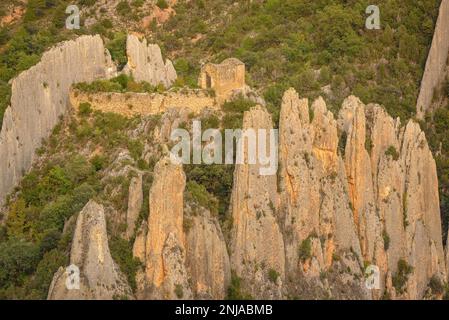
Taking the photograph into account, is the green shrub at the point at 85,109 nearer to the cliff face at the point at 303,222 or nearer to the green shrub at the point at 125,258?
the cliff face at the point at 303,222

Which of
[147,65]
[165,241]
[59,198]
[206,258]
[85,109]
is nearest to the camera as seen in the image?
[165,241]

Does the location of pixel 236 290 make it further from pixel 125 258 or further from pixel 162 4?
pixel 162 4

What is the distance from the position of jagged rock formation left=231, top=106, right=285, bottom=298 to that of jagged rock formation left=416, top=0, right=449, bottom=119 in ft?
83.3

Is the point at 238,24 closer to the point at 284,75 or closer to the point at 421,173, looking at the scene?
the point at 284,75

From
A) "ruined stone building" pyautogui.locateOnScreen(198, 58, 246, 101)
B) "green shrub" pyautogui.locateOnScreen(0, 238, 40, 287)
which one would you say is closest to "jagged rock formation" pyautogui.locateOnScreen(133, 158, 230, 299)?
"green shrub" pyautogui.locateOnScreen(0, 238, 40, 287)

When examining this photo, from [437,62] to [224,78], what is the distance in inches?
970

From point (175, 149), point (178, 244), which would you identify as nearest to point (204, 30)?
point (175, 149)

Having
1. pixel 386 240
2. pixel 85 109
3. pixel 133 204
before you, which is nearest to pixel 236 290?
A: pixel 133 204

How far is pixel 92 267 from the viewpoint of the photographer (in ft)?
266

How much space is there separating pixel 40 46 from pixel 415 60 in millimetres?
21003

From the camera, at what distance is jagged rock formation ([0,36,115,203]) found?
94.4m

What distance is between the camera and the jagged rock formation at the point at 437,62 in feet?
375

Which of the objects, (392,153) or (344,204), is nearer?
(344,204)

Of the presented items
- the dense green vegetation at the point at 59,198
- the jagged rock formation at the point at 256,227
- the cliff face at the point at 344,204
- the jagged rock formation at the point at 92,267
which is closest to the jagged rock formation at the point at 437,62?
the cliff face at the point at 344,204
